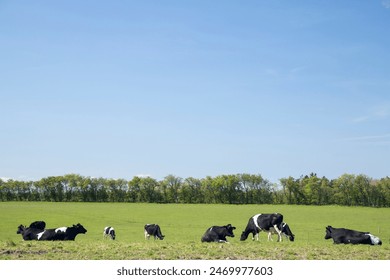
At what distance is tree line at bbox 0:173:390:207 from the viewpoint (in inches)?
4284

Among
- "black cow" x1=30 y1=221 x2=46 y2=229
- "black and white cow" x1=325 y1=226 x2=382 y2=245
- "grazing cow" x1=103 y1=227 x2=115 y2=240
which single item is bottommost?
"grazing cow" x1=103 y1=227 x2=115 y2=240

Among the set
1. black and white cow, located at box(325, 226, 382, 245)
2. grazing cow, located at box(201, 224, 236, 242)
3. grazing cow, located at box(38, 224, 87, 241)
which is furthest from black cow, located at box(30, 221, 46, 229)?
black and white cow, located at box(325, 226, 382, 245)

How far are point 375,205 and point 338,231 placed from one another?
294 feet

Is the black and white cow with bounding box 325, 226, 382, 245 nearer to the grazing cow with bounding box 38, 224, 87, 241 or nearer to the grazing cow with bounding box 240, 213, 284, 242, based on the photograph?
the grazing cow with bounding box 240, 213, 284, 242

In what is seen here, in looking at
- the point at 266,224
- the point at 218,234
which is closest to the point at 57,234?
the point at 218,234

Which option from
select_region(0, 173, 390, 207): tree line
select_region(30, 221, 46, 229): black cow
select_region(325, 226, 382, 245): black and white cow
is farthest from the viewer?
select_region(0, 173, 390, 207): tree line

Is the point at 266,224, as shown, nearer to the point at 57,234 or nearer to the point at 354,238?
the point at 354,238

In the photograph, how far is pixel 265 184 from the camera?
122688 mm

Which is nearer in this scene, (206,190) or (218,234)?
(218,234)

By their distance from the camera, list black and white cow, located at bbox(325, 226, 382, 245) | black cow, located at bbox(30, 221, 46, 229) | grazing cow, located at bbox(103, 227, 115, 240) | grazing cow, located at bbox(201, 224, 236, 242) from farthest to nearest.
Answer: grazing cow, located at bbox(103, 227, 115, 240), black cow, located at bbox(30, 221, 46, 229), grazing cow, located at bbox(201, 224, 236, 242), black and white cow, located at bbox(325, 226, 382, 245)

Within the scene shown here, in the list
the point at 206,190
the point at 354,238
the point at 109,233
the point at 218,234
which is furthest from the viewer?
the point at 206,190

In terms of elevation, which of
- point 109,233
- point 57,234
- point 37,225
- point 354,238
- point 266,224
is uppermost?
point 266,224

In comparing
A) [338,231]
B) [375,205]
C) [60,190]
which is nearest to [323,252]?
[338,231]

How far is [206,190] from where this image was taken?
121 m
